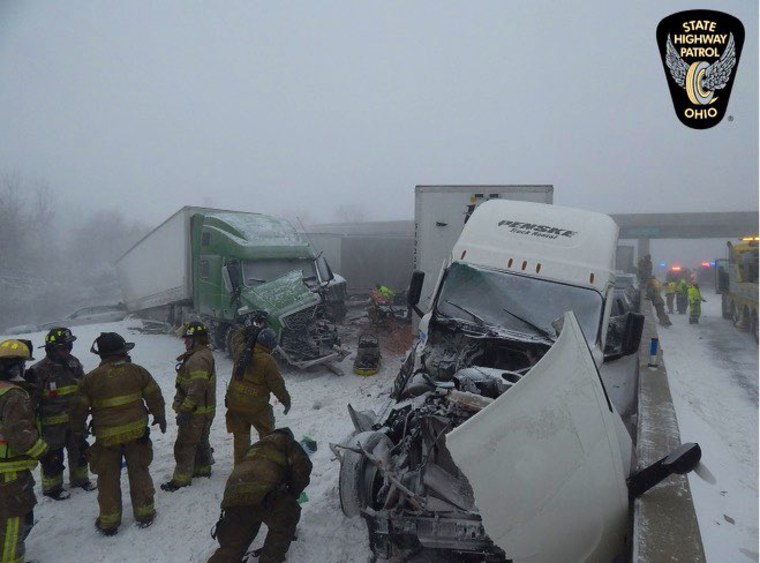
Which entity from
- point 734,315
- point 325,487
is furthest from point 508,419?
point 734,315

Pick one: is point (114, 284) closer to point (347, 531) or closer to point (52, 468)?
point (52, 468)

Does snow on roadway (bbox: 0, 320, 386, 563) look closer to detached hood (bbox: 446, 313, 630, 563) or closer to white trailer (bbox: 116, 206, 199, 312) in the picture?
detached hood (bbox: 446, 313, 630, 563)

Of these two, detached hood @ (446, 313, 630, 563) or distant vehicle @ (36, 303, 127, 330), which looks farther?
distant vehicle @ (36, 303, 127, 330)

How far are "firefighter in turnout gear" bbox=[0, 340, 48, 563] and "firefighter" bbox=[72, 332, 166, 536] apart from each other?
1.73 feet

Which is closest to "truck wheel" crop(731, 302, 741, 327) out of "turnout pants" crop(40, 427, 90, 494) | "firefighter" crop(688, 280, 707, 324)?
"firefighter" crop(688, 280, 707, 324)

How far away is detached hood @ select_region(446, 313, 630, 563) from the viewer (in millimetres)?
2482

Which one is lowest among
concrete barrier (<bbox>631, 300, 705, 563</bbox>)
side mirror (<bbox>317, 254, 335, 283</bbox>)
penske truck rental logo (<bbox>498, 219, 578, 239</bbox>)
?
concrete barrier (<bbox>631, 300, 705, 563</bbox>)

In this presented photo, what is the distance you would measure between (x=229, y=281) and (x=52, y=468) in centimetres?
554

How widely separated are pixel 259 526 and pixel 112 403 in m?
1.71

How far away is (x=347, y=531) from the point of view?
13.8 ft

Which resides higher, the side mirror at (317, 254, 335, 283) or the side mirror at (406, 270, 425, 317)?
the side mirror at (406, 270, 425, 317)

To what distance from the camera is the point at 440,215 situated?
9070 millimetres

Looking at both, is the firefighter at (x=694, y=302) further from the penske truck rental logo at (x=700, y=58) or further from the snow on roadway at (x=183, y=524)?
the snow on roadway at (x=183, y=524)

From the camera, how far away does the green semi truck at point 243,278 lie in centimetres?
916
